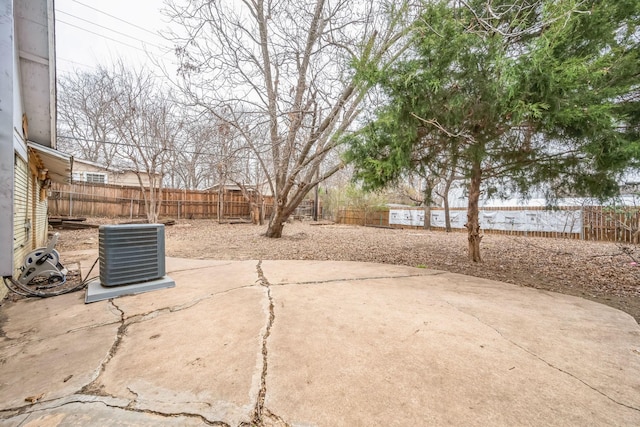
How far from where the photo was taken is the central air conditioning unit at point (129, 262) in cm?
279

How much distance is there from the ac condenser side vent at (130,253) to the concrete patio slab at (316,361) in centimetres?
35

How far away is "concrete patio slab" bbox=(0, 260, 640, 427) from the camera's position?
115cm

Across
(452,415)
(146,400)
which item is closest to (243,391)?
(146,400)

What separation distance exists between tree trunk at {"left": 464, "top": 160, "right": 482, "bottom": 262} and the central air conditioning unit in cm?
486

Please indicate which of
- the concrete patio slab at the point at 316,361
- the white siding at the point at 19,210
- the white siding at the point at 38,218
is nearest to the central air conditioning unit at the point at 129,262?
the concrete patio slab at the point at 316,361

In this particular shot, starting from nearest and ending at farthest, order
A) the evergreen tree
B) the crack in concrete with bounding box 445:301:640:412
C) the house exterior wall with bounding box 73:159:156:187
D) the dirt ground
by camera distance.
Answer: the crack in concrete with bounding box 445:301:640:412 < the evergreen tree < the dirt ground < the house exterior wall with bounding box 73:159:156:187

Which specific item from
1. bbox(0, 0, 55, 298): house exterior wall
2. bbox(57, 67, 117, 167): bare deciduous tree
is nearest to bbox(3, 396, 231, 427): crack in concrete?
bbox(0, 0, 55, 298): house exterior wall

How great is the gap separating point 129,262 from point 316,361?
2549mm

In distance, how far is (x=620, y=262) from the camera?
5.34 meters

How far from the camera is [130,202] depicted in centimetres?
1431

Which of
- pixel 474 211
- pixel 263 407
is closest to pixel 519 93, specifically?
pixel 474 211

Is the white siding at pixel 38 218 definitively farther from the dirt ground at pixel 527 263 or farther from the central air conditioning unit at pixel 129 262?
the central air conditioning unit at pixel 129 262

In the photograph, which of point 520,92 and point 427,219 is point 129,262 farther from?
point 427,219

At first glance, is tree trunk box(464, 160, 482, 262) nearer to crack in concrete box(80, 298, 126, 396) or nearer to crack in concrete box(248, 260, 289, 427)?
crack in concrete box(248, 260, 289, 427)
